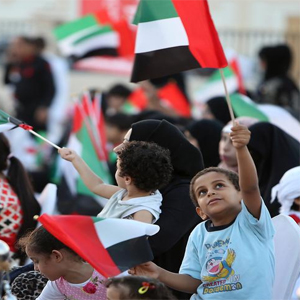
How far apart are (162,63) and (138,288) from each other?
6.25 feet

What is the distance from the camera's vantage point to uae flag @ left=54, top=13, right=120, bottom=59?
42.7 ft

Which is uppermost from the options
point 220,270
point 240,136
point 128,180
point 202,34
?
point 202,34

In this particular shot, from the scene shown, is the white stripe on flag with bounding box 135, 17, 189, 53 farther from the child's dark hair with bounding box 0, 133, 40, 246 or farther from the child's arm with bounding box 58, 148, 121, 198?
the child's dark hair with bounding box 0, 133, 40, 246

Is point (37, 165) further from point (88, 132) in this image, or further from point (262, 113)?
point (262, 113)

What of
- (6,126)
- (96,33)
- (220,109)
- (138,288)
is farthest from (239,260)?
(96,33)

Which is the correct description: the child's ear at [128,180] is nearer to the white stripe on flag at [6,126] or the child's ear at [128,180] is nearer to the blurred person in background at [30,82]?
the white stripe on flag at [6,126]

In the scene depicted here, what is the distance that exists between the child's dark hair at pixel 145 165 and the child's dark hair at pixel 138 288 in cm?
82

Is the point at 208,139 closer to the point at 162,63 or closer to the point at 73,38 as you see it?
the point at 162,63

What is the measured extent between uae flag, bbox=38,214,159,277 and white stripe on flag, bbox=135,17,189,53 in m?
1.57

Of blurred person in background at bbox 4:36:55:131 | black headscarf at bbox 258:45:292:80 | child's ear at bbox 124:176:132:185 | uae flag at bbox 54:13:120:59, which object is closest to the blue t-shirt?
child's ear at bbox 124:176:132:185

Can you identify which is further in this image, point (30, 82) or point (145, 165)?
point (30, 82)

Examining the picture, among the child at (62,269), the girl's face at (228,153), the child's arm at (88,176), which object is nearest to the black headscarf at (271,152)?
the girl's face at (228,153)

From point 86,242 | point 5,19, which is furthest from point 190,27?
point 5,19

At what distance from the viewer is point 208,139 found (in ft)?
25.7
